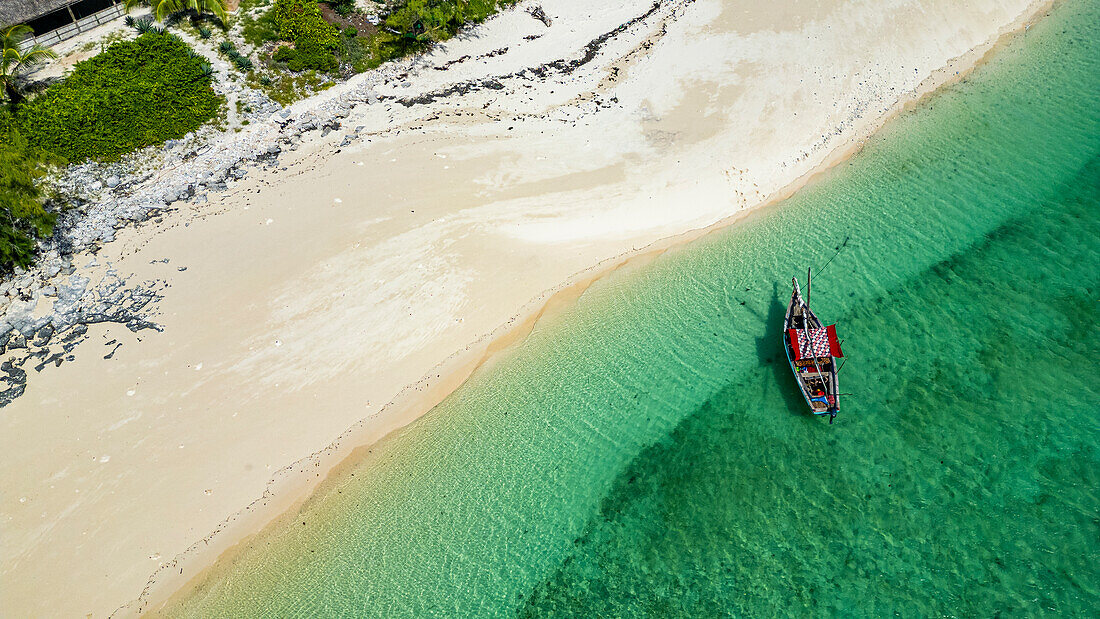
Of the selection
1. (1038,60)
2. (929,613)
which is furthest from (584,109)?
(1038,60)

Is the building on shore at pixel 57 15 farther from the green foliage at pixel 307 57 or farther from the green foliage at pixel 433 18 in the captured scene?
the green foliage at pixel 433 18

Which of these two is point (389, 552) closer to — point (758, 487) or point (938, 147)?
point (758, 487)

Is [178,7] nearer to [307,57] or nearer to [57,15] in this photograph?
[57,15]

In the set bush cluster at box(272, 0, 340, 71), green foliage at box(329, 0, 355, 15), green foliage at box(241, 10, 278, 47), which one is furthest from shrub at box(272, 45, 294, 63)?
green foliage at box(329, 0, 355, 15)

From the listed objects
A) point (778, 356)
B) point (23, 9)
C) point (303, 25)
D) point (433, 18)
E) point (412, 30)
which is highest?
point (23, 9)

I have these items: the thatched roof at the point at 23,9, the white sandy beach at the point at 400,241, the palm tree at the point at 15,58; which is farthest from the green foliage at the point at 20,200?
the thatched roof at the point at 23,9

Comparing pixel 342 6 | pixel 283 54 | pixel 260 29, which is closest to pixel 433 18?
pixel 342 6

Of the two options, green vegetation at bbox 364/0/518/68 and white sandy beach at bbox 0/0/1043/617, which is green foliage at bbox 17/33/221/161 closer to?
white sandy beach at bbox 0/0/1043/617
